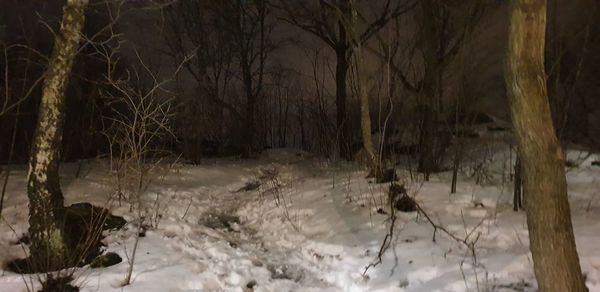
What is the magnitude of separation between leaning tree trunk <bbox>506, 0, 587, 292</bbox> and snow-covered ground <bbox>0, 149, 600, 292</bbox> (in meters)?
1.09

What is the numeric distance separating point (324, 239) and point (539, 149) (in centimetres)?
397

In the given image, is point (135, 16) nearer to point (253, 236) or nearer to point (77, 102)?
point (77, 102)

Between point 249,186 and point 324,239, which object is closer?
point 324,239

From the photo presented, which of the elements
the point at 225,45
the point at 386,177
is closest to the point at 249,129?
the point at 225,45

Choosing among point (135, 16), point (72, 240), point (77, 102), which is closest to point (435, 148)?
point (72, 240)

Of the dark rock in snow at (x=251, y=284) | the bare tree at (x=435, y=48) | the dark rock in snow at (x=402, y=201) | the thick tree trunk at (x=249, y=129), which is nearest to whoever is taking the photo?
the dark rock in snow at (x=251, y=284)

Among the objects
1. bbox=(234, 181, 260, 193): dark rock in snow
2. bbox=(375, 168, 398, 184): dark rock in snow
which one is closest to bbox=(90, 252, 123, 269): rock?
bbox=(375, 168, 398, 184): dark rock in snow

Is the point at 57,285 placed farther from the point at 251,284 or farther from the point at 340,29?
the point at 340,29

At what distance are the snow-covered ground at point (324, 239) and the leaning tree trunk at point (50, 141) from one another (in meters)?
0.39

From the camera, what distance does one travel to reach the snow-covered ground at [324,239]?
5.36 m

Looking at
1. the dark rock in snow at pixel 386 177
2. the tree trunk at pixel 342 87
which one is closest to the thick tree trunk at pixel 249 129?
the tree trunk at pixel 342 87

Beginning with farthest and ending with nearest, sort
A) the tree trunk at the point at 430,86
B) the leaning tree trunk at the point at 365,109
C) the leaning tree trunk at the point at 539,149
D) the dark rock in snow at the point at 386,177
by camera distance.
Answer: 1. the tree trunk at the point at 430,86
2. the leaning tree trunk at the point at 365,109
3. the dark rock in snow at the point at 386,177
4. the leaning tree trunk at the point at 539,149

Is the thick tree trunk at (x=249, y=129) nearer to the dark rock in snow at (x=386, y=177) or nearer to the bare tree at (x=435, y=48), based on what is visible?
the bare tree at (x=435, y=48)

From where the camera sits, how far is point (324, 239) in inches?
285
